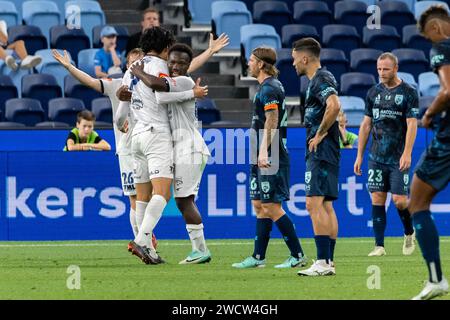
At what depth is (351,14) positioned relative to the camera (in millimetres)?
22047

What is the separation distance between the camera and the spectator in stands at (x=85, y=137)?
16.0 m

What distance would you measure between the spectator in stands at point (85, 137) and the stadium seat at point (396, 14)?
25.5ft

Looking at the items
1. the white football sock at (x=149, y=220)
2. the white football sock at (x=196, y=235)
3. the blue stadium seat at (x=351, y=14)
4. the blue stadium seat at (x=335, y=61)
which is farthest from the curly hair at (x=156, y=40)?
the blue stadium seat at (x=351, y=14)

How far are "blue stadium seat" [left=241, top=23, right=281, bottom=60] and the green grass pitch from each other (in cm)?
568

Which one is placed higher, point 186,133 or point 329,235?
point 186,133

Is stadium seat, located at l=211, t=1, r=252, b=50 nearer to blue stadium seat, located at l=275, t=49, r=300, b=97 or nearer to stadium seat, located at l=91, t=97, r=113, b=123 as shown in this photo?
blue stadium seat, located at l=275, t=49, r=300, b=97

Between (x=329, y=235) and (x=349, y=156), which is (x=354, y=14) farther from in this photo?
(x=329, y=235)

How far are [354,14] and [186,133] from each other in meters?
10.4

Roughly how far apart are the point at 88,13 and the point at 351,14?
4659 mm

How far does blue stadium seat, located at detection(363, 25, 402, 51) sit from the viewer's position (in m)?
21.4

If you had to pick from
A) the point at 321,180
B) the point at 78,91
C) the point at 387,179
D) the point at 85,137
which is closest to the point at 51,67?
the point at 78,91

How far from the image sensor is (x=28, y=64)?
63.1 feet

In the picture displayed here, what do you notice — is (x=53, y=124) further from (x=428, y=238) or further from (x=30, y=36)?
(x=428, y=238)
